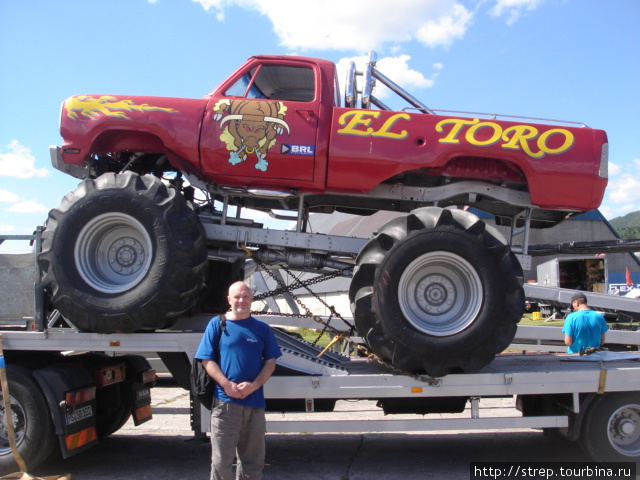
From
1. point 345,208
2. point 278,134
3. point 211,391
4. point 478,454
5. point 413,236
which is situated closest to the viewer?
point 211,391

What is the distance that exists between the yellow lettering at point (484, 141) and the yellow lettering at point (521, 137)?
0.07 meters

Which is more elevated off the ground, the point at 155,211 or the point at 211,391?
the point at 155,211

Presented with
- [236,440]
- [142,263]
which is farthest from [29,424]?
[236,440]

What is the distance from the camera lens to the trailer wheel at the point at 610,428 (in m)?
5.52

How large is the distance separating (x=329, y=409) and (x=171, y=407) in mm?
4433

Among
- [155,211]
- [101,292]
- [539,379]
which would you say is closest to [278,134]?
[155,211]

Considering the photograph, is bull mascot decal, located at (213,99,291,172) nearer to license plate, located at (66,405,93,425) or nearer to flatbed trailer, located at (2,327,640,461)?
flatbed trailer, located at (2,327,640,461)

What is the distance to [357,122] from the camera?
221 inches

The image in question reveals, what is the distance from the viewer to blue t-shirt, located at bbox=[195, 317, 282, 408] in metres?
4.33

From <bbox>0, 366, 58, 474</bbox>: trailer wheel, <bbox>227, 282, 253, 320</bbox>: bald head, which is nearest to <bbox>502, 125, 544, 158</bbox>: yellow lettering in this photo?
<bbox>227, 282, 253, 320</bbox>: bald head

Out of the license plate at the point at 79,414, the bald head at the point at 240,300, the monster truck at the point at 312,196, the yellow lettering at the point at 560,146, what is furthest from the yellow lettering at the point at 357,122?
the license plate at the point at 79,414

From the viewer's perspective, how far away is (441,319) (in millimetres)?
5457

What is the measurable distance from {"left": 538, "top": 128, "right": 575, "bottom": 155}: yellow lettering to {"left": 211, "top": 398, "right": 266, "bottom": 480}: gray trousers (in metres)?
3.62

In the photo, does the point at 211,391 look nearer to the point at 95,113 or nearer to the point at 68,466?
the point at 68,466
